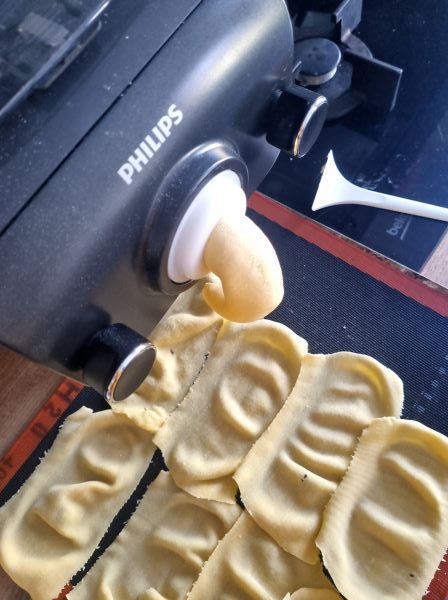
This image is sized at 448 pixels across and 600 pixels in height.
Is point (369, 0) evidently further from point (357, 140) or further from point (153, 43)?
point (153, 43)

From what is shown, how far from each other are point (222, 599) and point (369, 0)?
62 centimetres

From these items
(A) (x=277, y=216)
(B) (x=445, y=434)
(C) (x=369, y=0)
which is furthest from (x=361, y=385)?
(C) (x=369, y=0)

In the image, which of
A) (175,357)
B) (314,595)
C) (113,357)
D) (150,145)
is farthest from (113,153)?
(314,595)

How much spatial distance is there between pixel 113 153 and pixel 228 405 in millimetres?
250

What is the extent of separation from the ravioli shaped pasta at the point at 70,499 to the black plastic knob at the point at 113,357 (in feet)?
0.42

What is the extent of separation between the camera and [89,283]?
0.37 m

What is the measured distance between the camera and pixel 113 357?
40 centimetres

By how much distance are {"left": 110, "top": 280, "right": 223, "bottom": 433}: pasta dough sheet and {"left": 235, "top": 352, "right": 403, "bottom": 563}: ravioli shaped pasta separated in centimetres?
Answer: 9

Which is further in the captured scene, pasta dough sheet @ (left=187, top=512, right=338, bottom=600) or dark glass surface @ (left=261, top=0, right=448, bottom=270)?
dark glass surface @ (left=261, top=0, right=448, bottom=270)

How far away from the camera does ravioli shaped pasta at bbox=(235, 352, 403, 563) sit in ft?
1.59

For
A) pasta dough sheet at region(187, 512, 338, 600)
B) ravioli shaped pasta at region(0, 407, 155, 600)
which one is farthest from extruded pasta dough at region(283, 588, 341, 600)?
ravioli shaped pasta at region(0, 407, 155, 600)

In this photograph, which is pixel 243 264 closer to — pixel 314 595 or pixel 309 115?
pixel 309 115

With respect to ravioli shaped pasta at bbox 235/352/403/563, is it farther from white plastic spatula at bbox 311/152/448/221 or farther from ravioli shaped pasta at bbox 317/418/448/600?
white plastic spatula at bbox 311/152/448/221

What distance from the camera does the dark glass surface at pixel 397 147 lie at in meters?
0.60
